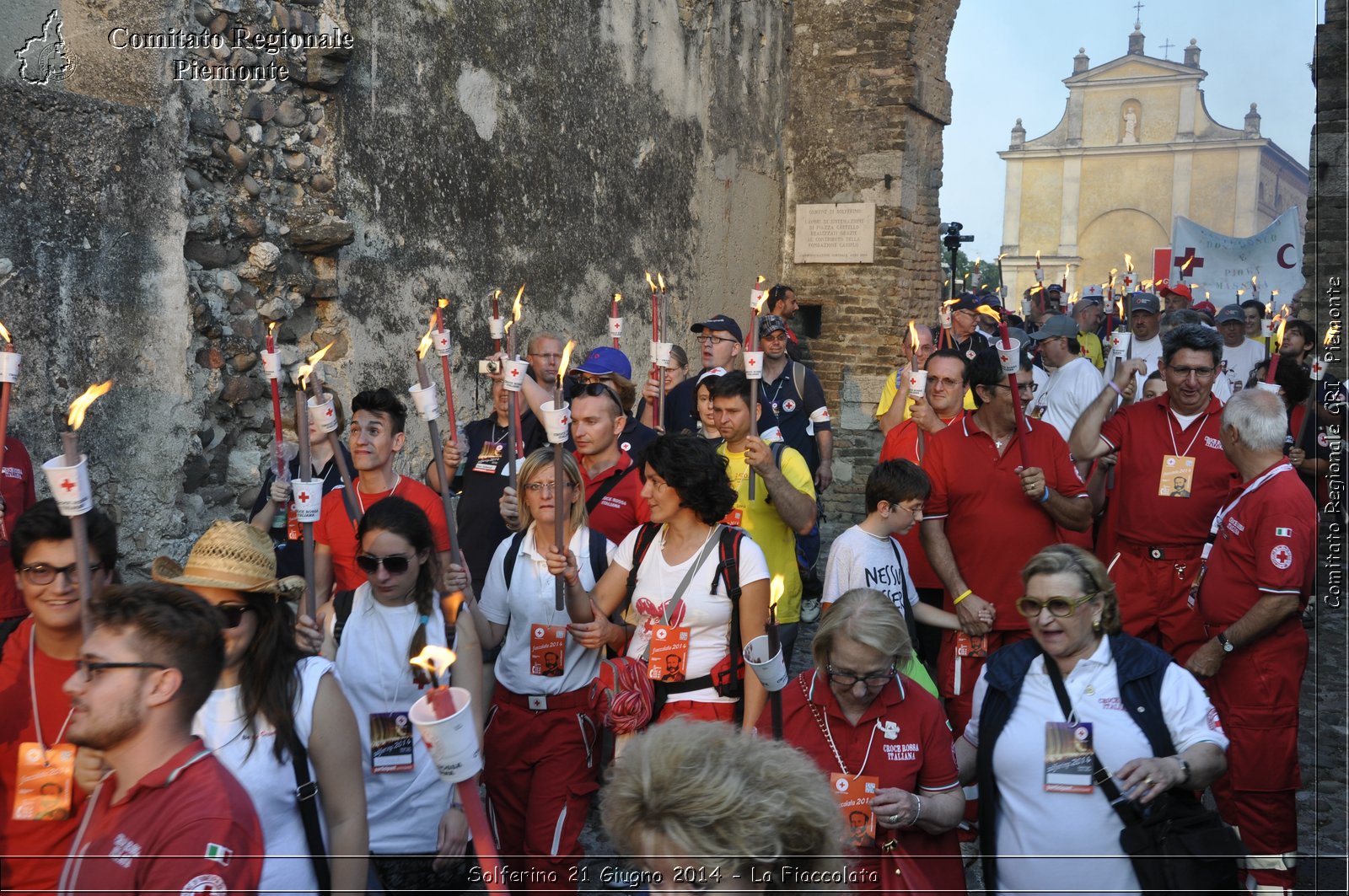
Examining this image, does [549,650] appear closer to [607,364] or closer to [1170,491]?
[607,364]

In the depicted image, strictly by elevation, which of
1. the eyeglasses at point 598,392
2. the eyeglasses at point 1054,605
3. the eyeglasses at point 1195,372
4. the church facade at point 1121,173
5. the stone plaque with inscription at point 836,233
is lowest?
the eyeglasses at point 1054,605

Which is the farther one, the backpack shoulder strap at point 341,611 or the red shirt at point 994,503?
the red shirt at point 994,503

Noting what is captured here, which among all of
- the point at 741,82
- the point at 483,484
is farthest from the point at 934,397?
the point at 741,82

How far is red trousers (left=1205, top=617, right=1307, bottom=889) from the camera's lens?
14.3 feet

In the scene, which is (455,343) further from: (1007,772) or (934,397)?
(1007,772)

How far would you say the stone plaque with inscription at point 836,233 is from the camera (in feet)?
44.7

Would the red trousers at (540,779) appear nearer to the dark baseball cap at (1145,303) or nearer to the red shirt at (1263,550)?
the red shirt at (1263,550)

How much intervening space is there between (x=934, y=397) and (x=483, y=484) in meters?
2.15

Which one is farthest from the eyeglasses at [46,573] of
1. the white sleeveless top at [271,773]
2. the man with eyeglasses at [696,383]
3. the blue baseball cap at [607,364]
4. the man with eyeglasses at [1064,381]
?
the man with eyeglasses at [1064,381]

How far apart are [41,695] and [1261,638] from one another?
3.91 meters

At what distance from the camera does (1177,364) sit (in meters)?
5.30

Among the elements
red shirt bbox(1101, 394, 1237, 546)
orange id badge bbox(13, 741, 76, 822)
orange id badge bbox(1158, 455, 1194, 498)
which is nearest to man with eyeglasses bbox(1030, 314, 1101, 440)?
red shirt bbox(1101, 394, 1237, 546)

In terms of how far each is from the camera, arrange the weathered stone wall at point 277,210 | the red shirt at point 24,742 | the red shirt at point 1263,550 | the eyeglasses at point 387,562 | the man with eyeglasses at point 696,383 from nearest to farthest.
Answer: the red shirt at point 24,742
the eyeglasses at point 387,562
the red shirt at point 1263,550
the weathered stone wall at point 277,210
the man with eyeglasses at point 696,383

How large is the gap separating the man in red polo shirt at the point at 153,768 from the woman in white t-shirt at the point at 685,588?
165 centimetres
